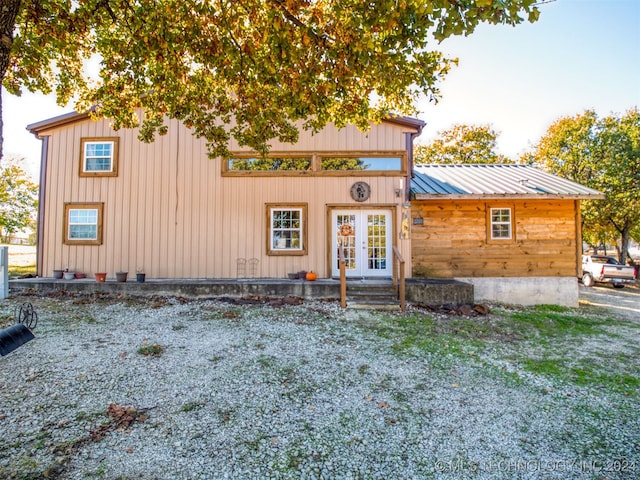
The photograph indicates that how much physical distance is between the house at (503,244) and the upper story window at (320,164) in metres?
1.12

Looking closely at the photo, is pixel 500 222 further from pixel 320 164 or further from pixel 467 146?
pixel 467 146

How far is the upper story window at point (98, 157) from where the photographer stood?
31.9ft

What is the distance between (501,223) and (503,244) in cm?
61

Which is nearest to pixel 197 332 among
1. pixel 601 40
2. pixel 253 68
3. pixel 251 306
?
pixel 251 306

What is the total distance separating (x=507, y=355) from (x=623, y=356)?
1919 mm

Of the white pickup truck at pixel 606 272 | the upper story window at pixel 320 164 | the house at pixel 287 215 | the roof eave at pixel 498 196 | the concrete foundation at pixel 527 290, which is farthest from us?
the white pickup truck at pixel 606 272

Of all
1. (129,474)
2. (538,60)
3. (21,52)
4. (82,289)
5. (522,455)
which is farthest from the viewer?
(82,289)

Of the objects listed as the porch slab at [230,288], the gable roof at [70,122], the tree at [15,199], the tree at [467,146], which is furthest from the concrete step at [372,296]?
the tree at [15,199]

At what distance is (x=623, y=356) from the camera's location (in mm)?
5141

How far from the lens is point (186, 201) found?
31.7ft

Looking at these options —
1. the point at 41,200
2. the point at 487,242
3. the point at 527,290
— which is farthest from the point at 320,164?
the point at 41,200

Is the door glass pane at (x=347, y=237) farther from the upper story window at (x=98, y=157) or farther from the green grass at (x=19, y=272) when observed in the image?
the green grass at (x=19, y=272)

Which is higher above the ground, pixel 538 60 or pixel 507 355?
pixel 538 60

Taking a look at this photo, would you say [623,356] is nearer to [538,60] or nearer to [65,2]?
[538,60]
